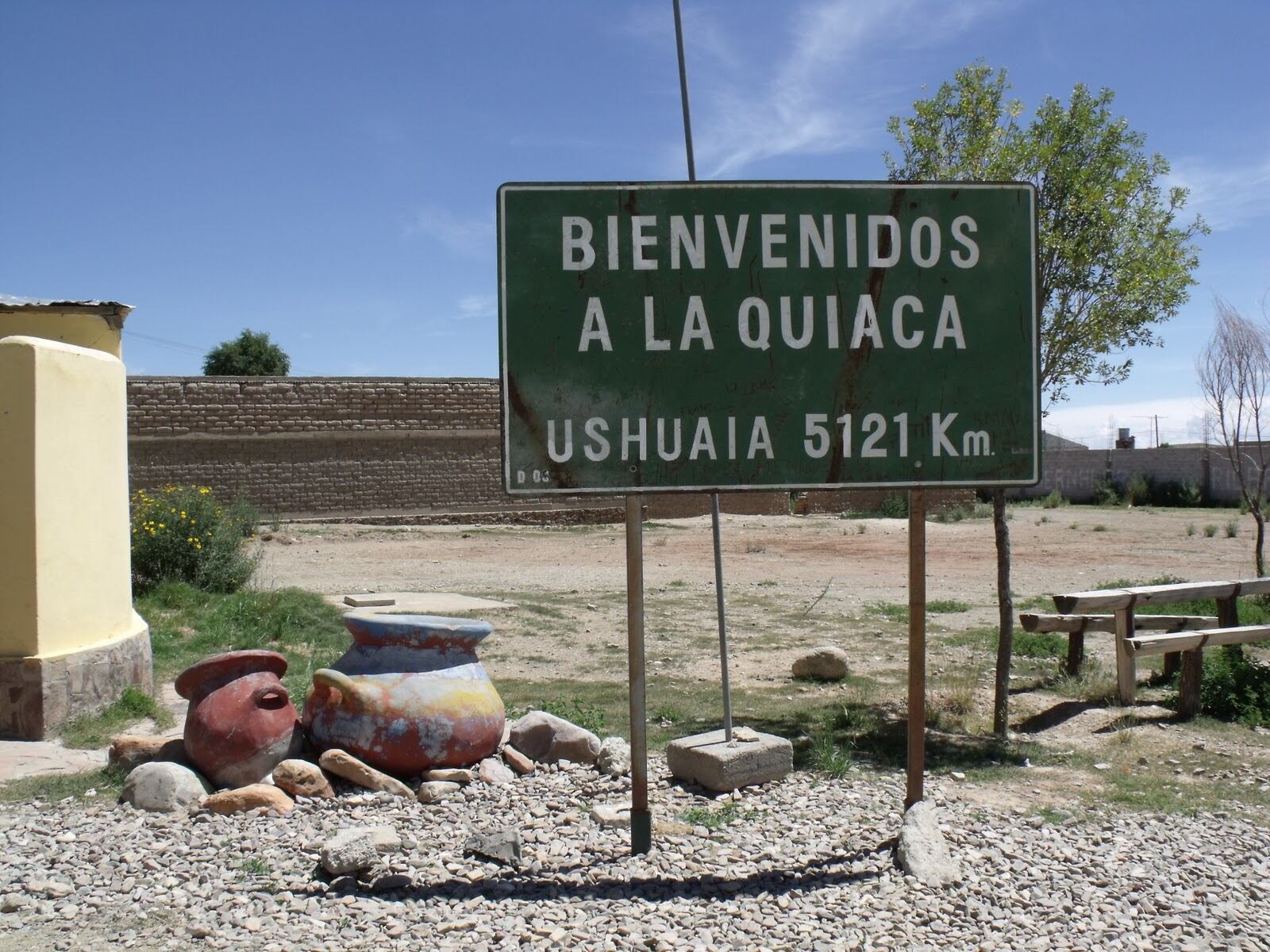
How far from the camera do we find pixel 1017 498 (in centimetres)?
4059

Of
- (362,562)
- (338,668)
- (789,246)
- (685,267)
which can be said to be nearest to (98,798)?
(338,668)

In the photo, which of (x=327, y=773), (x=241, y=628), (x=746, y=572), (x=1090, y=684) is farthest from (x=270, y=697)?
(x=746, y=572)

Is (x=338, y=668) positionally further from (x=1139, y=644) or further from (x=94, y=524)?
(x=1139, y=644)

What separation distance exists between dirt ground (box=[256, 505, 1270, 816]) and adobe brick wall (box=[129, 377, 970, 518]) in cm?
159

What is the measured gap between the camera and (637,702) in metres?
4.86

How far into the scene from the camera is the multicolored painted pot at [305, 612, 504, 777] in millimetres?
5812

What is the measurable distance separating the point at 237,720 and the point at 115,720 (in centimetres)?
218

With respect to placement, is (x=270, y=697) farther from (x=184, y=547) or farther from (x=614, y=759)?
(x=184, y=547)

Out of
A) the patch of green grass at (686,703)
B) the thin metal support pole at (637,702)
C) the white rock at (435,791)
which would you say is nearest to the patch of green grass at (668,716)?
the patch of green grass at (686,703)

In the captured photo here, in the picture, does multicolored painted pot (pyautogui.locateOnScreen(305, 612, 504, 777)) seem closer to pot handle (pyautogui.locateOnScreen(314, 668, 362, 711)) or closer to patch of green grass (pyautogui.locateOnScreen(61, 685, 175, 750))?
pot handle (pyautogui.locateOnScreen(314, 668, 362, 711))

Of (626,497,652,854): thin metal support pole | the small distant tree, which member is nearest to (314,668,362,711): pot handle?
(626,497,652,854): thin metal support pole

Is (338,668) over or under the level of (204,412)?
under

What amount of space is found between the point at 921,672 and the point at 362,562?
54.4ft

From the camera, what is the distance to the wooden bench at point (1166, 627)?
832 cm
